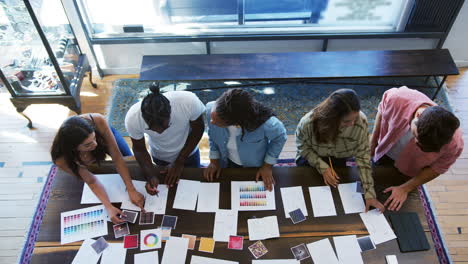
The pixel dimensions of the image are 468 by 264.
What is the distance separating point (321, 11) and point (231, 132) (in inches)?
99.4

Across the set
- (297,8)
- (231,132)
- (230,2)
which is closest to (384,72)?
(297,8)

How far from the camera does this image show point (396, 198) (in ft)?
5.66

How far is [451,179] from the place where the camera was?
2.82m

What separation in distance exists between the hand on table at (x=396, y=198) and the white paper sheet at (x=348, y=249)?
282 millimetres

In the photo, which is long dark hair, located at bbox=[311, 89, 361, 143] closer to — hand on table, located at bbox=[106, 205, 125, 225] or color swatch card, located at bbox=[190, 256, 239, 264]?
color swatch card, located at bbox=[190, 256, 239, 264]

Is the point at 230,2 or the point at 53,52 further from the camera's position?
the point at 230,2

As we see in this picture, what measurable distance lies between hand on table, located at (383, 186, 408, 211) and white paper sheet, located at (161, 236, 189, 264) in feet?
3.60

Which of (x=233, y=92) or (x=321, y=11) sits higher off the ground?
(x=233, y=92)

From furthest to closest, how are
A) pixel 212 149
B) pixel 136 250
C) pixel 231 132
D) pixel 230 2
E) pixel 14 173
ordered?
pixel 230 2 < pixel 14 173 < pixel 212 149 < pixel 231 132 < pixel 136 250

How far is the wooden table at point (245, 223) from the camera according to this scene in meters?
1.59

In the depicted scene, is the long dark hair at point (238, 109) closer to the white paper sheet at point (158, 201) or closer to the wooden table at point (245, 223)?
the wooden table at point (245, 223)

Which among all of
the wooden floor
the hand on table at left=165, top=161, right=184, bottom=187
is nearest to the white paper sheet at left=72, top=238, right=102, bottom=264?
the hand on table at left=165, top=161, right=184, bottom=187

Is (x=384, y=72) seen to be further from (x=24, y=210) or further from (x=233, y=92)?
(x=24, y=210)

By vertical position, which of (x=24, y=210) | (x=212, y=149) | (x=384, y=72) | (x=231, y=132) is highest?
(x=231, y=132)
